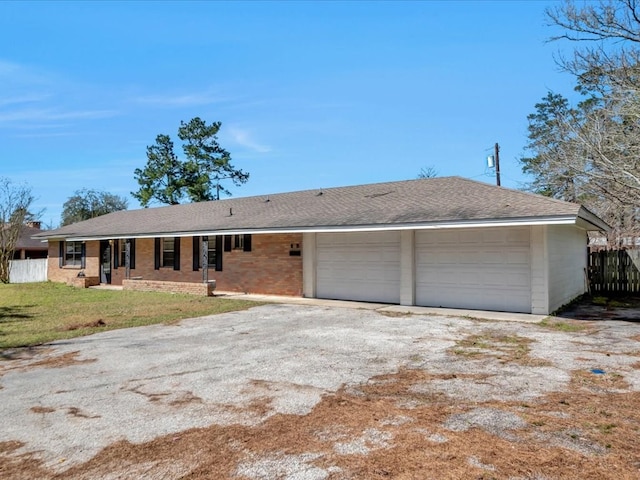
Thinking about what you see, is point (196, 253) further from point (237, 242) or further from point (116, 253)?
point (116, 253)

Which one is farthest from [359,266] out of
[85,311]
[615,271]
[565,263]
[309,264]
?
[615,271]

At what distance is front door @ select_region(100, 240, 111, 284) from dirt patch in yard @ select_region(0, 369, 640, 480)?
1994 centimetres

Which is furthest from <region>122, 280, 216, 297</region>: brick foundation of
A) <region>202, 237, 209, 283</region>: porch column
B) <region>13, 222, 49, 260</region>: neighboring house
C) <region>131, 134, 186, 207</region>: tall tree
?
<region>131, 134, 186, 207</region>: tall tree

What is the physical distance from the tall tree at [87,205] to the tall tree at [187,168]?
35.6 ft

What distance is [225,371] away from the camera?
6004 millimetres

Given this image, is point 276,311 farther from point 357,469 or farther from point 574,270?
point 574,270

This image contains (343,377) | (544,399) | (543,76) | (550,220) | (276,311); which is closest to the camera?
(544,399)

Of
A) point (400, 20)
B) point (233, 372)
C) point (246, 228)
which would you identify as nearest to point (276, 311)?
point (246, 228)

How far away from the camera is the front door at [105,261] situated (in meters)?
21.9

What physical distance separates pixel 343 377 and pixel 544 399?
231cm

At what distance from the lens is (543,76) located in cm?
1598

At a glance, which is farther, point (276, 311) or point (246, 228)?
point (246, 228)

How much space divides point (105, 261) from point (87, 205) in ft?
125

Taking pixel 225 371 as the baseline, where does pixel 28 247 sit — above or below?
above
